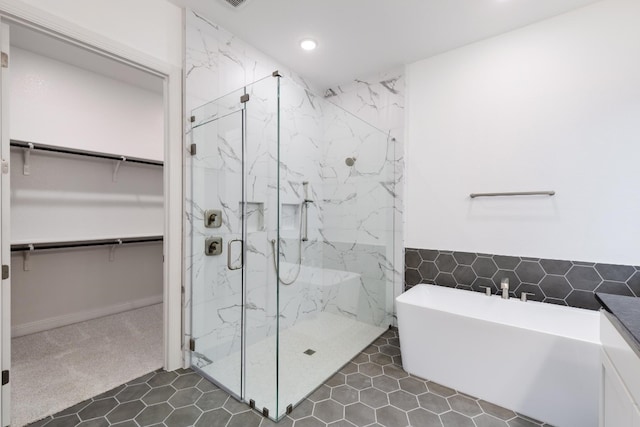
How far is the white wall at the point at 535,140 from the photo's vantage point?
76.5 inches

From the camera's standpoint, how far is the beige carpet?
5.79 feet

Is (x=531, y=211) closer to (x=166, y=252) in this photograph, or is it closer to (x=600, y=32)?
(x=600, y=32)

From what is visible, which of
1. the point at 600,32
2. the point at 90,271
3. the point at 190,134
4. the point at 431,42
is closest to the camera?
the point at 600,32

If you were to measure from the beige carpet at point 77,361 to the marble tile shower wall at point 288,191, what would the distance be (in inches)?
25.4

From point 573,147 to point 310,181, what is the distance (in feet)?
6.85

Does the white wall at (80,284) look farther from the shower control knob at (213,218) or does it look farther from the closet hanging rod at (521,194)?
the closet hanging rod at (521,194)

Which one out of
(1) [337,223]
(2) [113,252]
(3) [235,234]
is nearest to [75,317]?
(2) [113,252]

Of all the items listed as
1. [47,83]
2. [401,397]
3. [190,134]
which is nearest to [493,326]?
[401,397]

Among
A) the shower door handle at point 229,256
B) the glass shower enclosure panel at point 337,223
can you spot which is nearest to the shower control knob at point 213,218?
the shower door handle at point 229,256

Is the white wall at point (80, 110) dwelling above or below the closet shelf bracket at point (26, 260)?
above

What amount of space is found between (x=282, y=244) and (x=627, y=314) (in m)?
1.85

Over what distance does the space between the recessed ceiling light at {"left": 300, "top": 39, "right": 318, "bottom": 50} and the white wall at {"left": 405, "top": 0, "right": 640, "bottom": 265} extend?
0.98 metres

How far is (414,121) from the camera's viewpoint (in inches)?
110

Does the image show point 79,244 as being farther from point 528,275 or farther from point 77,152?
point 528,275
